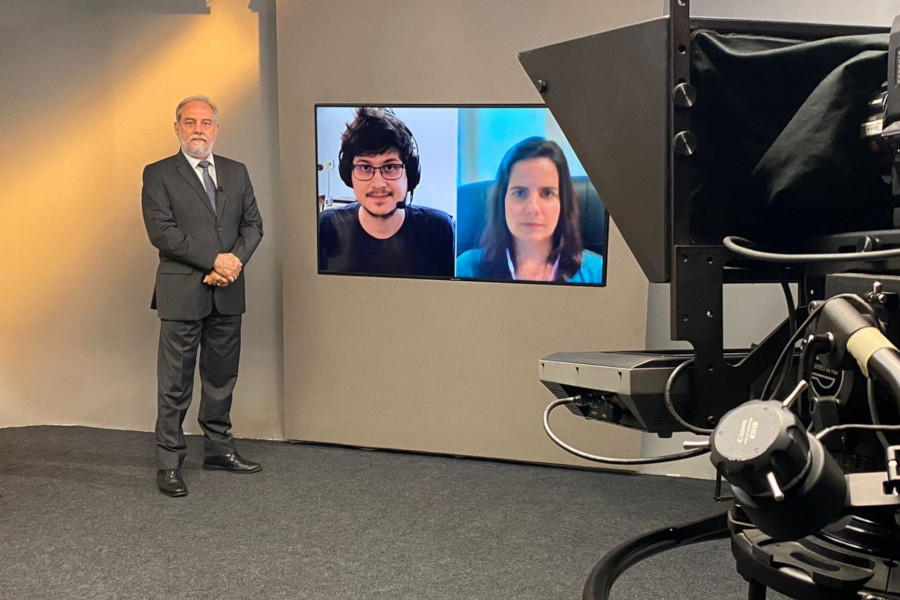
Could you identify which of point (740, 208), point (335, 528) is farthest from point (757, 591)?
point (335, 528)

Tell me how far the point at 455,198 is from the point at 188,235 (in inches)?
47.1

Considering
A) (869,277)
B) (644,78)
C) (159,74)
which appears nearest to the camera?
(869,277)

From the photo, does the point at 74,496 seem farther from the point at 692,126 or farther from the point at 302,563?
the point at 692,126

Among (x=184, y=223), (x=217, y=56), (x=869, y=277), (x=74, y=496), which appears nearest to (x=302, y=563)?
(x=74, y=496)

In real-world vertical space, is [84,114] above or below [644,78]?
above

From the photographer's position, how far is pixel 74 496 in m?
3.40

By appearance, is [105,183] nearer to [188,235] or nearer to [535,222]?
[188,235]

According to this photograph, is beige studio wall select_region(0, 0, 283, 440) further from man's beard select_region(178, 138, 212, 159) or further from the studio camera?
the studio camera

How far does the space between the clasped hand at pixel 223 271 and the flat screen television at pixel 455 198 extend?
1.76ft

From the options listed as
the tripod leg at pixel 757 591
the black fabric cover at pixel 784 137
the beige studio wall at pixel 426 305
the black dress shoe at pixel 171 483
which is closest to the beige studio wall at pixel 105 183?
the beige studio wall at pixel 426 305

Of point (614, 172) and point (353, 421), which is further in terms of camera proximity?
point (353, 421)

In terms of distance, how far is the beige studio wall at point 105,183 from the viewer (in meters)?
4.20

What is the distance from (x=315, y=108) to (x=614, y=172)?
2931 millimetres

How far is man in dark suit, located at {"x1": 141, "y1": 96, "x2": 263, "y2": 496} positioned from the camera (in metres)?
3.56
